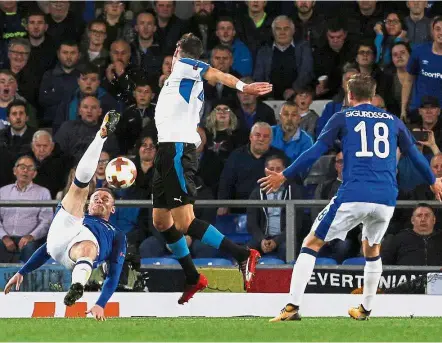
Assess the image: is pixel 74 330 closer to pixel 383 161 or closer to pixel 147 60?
pixel 383 161

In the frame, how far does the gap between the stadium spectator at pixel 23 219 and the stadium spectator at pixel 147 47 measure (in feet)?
7.49

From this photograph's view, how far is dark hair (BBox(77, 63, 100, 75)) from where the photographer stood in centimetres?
1734

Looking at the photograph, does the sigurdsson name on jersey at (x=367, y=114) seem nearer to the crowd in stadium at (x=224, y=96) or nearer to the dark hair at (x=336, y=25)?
the crowd in stadium at (x=224, y=96)

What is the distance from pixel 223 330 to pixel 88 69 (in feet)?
22.7

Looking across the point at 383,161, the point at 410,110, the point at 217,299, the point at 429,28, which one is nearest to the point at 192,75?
the point at 383,161

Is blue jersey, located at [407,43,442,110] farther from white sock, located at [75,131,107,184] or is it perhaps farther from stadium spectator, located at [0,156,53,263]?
white sock, located at [75,131,107,184]

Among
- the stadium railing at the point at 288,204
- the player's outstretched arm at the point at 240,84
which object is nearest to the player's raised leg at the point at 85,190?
the player's outstretched arm at the point at 240,84

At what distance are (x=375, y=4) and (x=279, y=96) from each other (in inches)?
67.6

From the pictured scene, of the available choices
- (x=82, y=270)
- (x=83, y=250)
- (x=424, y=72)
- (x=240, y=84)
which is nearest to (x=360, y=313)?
(x=240, y=84)

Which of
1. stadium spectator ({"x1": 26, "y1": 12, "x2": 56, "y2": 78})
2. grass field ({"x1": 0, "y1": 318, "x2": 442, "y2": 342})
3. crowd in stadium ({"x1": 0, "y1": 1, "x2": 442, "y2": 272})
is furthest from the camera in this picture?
stadium spectator ({"x1": 26, "y1": 12, "x2": 56, "y2": 78})

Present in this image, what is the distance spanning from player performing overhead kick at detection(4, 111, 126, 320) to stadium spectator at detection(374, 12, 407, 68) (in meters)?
5.35

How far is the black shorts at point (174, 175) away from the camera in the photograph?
1263 centimetres

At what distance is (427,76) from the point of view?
1669 cm

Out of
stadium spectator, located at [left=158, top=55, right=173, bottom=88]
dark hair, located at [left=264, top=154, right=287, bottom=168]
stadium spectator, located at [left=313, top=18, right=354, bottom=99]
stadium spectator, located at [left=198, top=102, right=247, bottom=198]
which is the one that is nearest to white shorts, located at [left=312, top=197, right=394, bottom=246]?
dark hair, located at [left=264, top=154, right=287, bottom=168]
